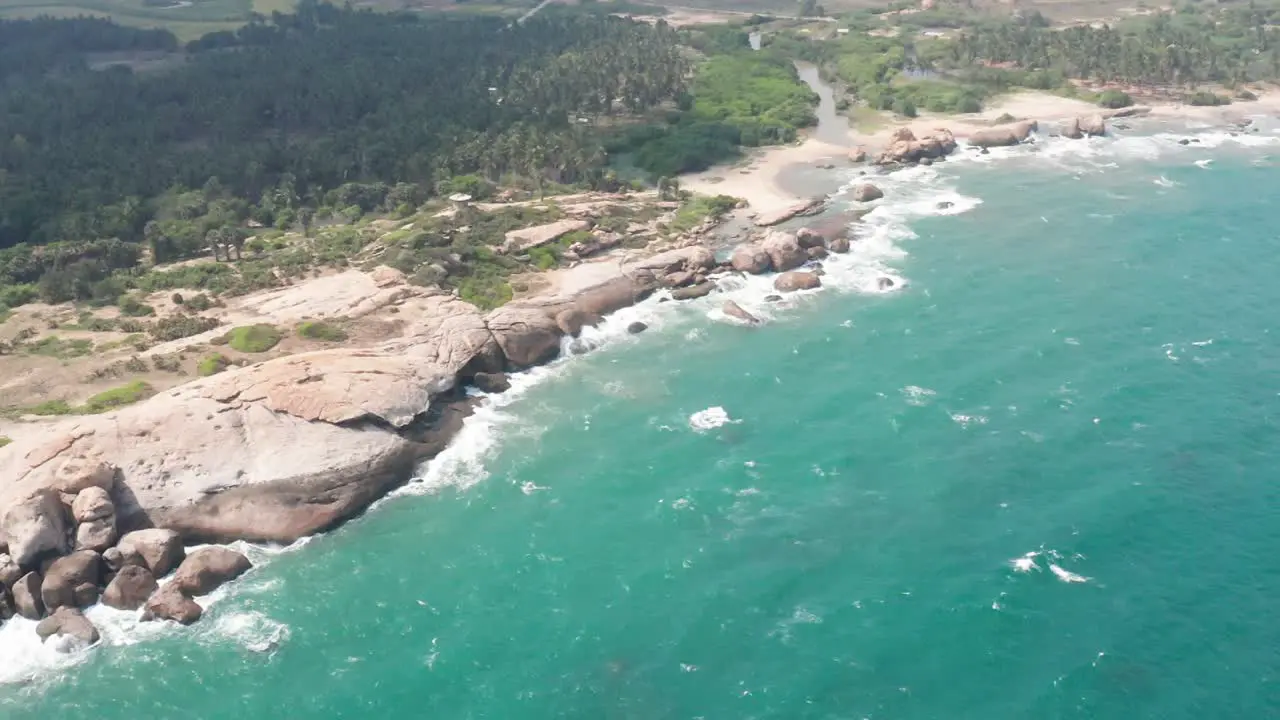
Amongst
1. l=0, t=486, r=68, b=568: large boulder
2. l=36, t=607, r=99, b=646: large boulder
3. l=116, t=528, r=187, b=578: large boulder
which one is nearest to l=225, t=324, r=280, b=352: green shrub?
l=0, t=486, r=68, b=568: large boulder

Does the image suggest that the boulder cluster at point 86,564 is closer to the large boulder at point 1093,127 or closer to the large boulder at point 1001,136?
the large boulder at point 1001,136

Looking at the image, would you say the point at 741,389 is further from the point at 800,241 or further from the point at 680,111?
the point at 680,111

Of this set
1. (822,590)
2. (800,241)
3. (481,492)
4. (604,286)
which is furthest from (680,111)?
(822,590)

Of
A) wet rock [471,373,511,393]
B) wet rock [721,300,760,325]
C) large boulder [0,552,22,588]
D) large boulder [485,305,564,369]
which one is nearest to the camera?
large boulder [0,552,22,588]

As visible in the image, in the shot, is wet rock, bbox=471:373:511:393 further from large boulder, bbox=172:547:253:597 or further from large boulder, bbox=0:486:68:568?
large boulder, bbox=0:486:68:568

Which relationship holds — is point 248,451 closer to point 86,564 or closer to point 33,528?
point 86,564
